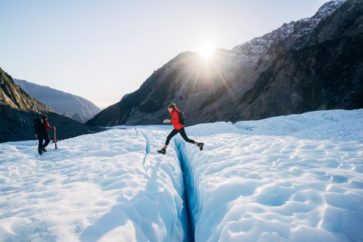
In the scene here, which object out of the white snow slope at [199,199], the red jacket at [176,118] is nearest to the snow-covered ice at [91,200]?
the white snow slope at [199,199]

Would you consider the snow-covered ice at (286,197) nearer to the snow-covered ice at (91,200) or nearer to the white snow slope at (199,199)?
Answer: the white snow slope at (199,199)

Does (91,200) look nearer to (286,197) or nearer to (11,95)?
(286,197)

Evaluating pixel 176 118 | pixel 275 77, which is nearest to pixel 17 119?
pixel 176 118

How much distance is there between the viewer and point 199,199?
6.27 m

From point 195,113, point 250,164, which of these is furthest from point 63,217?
point 195,113

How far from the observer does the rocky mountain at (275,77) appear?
4084 cm

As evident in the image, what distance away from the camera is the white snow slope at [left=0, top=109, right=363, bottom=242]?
3871 millimetres

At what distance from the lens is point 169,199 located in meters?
6.16

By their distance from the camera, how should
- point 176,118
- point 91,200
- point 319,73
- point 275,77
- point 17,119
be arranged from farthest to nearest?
point 275,77, point 319,73, point 17,119, point 176,118, point 91,200

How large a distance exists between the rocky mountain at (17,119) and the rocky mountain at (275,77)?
26824 mm

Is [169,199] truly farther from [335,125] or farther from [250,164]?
[335,125]

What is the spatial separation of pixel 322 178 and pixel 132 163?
5362 millimetres

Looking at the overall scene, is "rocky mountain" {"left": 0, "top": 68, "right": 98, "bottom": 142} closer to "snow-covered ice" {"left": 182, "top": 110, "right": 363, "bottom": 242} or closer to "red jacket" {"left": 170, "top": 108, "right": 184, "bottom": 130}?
"red jacket" {"left": 170, "top": 108, "right": 184, "bottom": 130}

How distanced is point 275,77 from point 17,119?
138 feet
